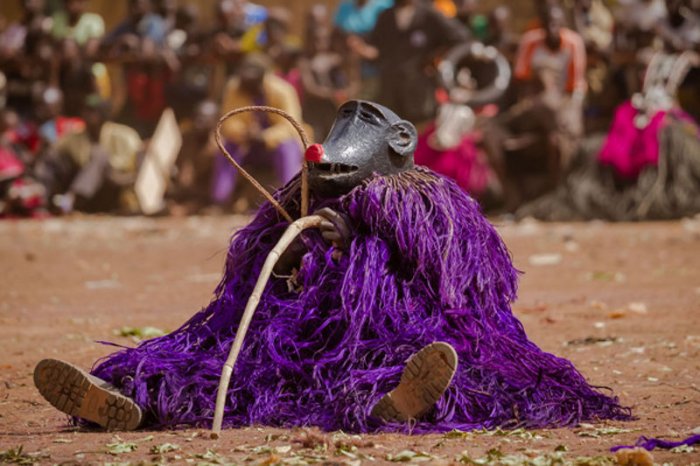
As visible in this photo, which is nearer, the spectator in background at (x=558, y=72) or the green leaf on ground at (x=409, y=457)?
the green leaf on ground at (x=409, y=457)

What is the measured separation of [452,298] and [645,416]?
31.7 inches

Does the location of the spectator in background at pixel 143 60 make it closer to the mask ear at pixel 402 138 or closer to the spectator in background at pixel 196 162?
the spectator in background at pixel 196 162

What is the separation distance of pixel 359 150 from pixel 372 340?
26.6 inches

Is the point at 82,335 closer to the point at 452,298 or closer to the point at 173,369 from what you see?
the point at 173,369

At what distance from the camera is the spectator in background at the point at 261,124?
13992 mm

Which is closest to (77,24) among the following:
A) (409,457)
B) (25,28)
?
(25,28)

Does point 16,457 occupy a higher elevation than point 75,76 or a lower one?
lower

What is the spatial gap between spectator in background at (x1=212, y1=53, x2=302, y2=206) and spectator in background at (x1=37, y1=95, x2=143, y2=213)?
4.67 feet

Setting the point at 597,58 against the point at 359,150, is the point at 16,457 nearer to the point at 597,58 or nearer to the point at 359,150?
the point at 359,150

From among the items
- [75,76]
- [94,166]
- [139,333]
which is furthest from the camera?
[75,76]

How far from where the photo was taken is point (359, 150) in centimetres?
467

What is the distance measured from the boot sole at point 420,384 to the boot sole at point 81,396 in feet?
2.67

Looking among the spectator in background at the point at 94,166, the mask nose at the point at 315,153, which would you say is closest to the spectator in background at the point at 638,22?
the spectator in background at the point at 94,166

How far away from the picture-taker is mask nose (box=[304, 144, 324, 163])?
455 cm
